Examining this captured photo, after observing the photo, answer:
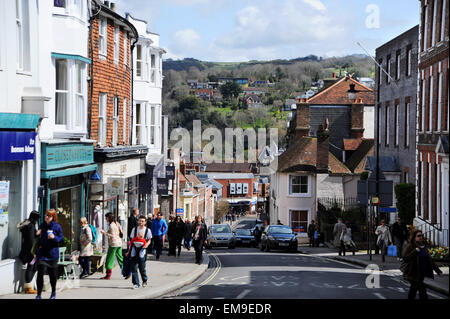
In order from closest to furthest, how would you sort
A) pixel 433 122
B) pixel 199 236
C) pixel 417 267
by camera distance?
pixel 417 267 → pixel 199 236 → pixel 433 122

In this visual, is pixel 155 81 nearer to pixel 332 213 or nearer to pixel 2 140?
pixel 332 213

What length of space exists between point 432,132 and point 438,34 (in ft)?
12.4

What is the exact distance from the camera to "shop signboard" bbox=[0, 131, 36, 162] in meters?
14.2

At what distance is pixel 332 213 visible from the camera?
4231 cm

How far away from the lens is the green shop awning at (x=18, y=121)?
1434cm

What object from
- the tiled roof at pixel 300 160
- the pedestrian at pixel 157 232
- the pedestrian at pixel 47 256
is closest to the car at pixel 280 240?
the pedestrian at pixel 157 232

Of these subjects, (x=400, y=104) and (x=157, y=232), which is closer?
(x=157, y=232)

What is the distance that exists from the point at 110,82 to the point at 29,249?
1401 cm

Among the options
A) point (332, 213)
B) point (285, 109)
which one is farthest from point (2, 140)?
point (285, 109)

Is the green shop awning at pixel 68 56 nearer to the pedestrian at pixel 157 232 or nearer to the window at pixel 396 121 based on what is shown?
the pedestrian at pixel 157 232

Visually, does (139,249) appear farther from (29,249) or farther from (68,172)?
(68,172)

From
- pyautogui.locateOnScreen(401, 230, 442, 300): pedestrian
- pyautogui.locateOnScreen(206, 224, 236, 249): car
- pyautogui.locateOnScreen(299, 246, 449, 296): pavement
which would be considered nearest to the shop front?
pyautogui.locateOnScreen(401, 230, 442, 300): pedestrian

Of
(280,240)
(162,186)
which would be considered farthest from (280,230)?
(162,186)

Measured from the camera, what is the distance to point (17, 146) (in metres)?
14.9
